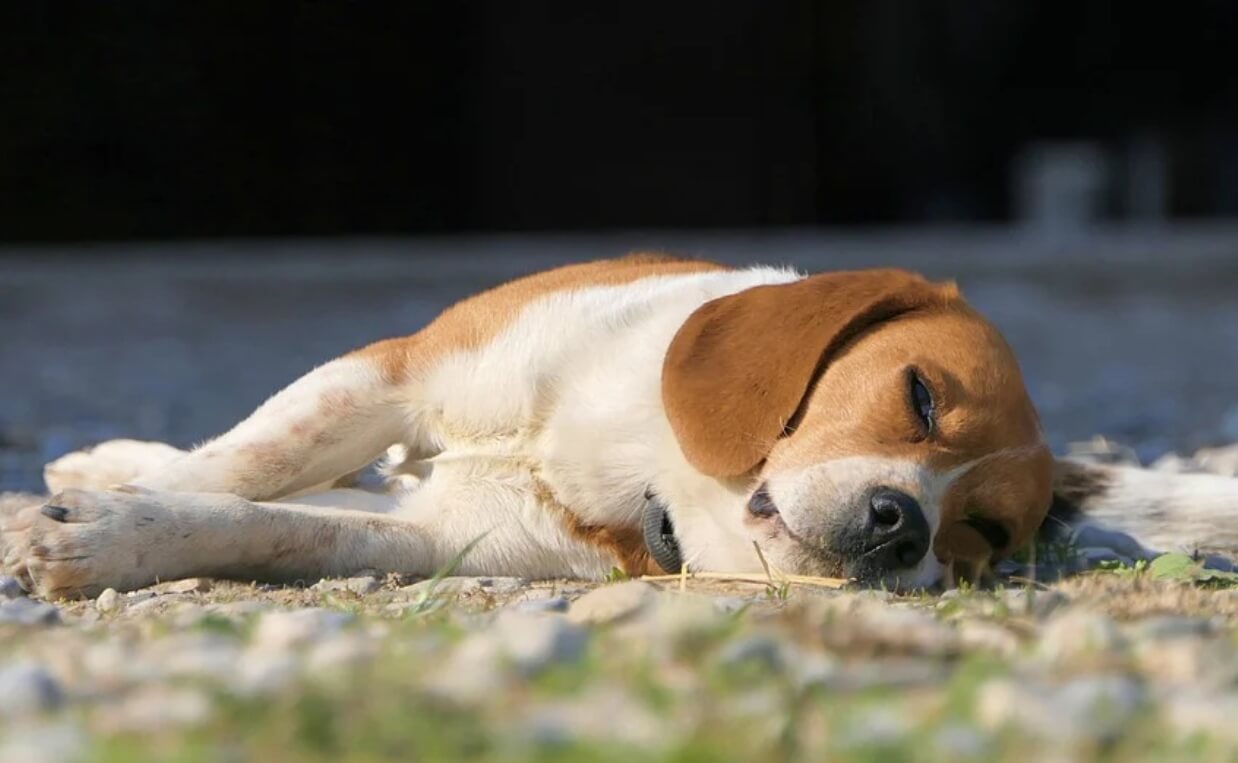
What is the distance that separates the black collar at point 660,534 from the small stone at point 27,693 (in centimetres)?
170

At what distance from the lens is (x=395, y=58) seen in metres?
10.5

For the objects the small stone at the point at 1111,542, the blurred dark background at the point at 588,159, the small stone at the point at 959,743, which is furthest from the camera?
A: the blurred dark background at the point at 588,159

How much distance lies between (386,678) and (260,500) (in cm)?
181

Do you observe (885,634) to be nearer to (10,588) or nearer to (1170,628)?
(1170,628)

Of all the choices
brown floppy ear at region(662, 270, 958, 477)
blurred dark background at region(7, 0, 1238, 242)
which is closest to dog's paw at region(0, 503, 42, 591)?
brown floppy ear at region(662, 270, 958, 477)

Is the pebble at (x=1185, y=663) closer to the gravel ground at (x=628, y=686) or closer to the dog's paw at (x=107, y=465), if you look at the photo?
the gravel ground at (x=628, y=686)

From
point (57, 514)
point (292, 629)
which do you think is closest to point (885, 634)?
point (292, 629)

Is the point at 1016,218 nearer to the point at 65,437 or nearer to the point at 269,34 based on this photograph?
the point at 269,34

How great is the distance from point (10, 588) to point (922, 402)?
168cm

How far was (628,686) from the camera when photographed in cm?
206

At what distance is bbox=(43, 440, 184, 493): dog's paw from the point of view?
14.1ft

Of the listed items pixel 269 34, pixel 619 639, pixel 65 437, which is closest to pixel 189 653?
pixel 619 639

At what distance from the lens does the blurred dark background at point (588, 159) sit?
9.79 m

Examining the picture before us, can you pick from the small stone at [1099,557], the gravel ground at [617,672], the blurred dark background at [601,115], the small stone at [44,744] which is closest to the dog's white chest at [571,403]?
the gravel ground at [617,672]
